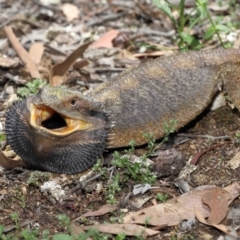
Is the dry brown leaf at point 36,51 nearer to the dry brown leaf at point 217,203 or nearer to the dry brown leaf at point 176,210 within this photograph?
the dry brown leaf at point 176,210

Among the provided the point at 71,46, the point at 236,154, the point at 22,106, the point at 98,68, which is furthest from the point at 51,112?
the point at 71,46

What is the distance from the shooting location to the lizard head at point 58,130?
4621 millimetres

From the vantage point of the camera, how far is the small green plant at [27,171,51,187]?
15.8ft

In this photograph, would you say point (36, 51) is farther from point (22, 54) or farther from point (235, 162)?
point (235, 162)

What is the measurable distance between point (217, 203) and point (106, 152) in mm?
1096

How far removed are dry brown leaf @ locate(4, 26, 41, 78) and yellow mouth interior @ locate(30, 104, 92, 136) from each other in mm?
1737

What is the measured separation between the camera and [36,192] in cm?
484

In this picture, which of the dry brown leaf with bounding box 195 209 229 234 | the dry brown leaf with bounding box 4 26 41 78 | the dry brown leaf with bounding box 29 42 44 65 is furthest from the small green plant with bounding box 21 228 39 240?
the dry brown leaf with bounding box 29 42 44 65

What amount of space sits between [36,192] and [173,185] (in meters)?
1.05

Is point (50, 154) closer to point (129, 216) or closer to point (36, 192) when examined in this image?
point (36, 192)

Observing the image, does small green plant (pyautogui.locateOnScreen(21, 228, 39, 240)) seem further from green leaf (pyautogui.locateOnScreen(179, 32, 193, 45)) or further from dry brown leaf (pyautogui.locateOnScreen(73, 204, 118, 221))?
green leaf (pyautogui.locateOnScreen(179, 32, 193, 45))

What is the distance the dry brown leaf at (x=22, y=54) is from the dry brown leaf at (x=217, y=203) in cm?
265

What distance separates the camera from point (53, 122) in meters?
4.90

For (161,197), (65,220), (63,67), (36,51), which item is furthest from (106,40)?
(65,220)
